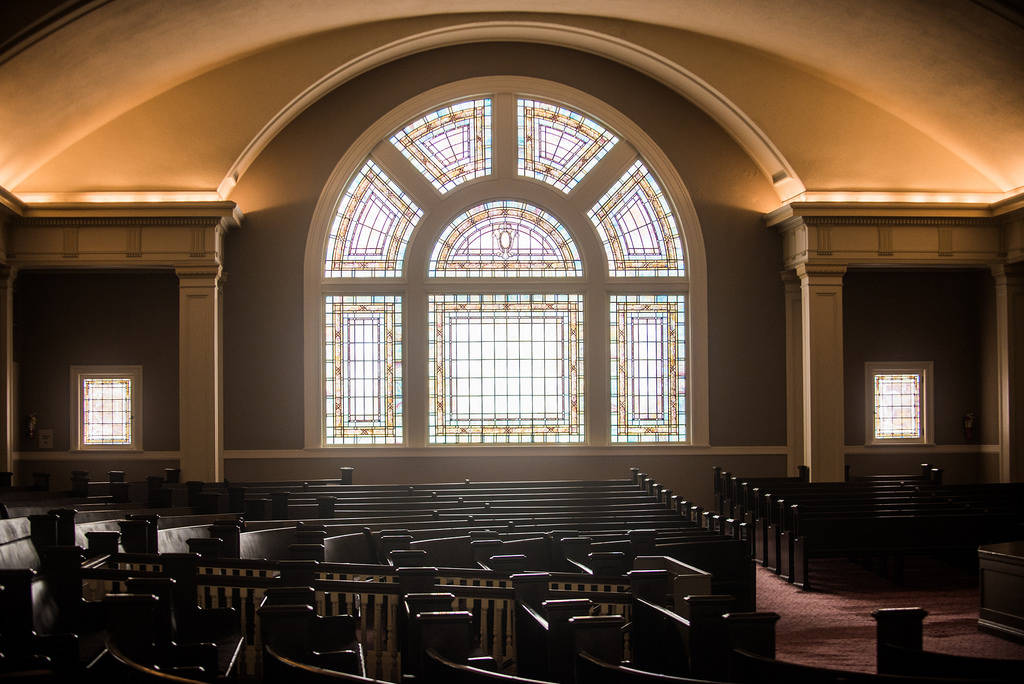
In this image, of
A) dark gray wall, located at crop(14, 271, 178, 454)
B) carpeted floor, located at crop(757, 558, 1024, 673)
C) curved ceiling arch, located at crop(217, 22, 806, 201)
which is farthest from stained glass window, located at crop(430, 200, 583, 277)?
carpeted floor, located at crop(757, 558, 1024, 673)

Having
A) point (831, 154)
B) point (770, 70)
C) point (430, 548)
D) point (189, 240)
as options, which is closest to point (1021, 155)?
point (831, 154)

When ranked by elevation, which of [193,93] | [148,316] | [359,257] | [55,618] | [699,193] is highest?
[193,93]

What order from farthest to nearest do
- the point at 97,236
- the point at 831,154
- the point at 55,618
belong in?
1. the point at 831,154
2. the point at 97,236
3. the point at 55,618

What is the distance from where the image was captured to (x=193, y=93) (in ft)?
46.2

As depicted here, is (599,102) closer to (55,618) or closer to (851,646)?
(851,646)

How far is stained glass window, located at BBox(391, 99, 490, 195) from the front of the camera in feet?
50.5

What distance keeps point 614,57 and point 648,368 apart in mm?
4894

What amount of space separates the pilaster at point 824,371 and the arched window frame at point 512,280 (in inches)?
65.1

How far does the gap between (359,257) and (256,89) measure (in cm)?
292

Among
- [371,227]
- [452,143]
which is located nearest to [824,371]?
[452,143]

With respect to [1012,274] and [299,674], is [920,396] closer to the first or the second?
[1012,274]

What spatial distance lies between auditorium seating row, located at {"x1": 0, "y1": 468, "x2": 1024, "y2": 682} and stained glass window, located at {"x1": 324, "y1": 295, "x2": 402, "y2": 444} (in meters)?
5.05

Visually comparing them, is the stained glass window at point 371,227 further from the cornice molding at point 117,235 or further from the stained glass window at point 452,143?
the cornice molding at point 117,235

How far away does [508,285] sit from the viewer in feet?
50.5
